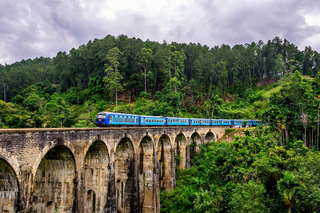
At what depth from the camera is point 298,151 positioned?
25.6 m

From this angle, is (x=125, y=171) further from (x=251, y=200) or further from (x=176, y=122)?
(x=176, y=122)

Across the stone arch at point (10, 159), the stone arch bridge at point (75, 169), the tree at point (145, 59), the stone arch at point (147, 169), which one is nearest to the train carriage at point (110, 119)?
the stone arch bridge at point (75, 169)

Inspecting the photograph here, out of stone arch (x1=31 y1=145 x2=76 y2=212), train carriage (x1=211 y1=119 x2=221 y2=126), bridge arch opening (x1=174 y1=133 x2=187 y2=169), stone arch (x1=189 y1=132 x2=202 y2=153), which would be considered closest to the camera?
stone arch (x1=31 y1=145 x2=76 y2=212)

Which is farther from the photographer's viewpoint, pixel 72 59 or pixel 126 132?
pixel 72 59

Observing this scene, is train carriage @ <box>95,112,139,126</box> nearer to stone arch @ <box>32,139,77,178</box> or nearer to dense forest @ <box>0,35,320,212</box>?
stone arch @ <box>32,139,77,178</box>

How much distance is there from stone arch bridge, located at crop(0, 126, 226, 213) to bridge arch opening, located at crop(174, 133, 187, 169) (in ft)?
22.8

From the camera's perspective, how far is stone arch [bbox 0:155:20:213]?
32.8 ft

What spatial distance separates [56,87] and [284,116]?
62029mm

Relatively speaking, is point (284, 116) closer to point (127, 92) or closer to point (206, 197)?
point (206, 197)

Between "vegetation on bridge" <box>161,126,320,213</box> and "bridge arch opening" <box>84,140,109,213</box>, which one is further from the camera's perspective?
"bridge arch opening" <box>84,140,109,213</box>

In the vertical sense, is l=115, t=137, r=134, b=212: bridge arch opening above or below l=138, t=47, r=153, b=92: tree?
below

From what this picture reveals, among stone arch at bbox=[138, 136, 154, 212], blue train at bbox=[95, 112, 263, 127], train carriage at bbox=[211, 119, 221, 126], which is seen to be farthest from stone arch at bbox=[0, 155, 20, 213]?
train carriage at bbox=[211, 119, 221, 126]

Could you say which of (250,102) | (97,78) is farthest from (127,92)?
(250,102)

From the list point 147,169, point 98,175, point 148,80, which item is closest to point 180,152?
→ point 147,169
